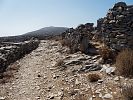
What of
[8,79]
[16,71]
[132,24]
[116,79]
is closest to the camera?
[116,79]

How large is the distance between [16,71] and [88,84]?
22.6 ft

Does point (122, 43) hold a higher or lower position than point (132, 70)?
higher

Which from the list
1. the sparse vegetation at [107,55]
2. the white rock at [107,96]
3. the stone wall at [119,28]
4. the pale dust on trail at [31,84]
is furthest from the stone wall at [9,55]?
the white rock at [107,96]

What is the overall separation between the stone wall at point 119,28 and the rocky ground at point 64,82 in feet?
4.69

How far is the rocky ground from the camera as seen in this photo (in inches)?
418

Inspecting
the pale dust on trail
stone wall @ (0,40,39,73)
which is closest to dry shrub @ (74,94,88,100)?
the pale dust on trail

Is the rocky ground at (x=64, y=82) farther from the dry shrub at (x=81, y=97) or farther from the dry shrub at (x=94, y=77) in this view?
the dry shrub at (x=94, y=77)

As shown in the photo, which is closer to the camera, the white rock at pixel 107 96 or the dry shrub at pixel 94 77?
the white rock at pixel 107 96

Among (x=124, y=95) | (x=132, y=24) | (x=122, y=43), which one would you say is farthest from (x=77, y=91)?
(x=132, y=24)

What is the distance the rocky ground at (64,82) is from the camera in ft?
34.9

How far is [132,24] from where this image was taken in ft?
44.6

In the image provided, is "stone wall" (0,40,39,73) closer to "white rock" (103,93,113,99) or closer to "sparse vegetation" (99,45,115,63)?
"sparse vegetation" (99,45,115,63)

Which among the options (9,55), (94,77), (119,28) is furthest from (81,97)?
(9,55)

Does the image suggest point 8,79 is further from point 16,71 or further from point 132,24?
point 132,24
